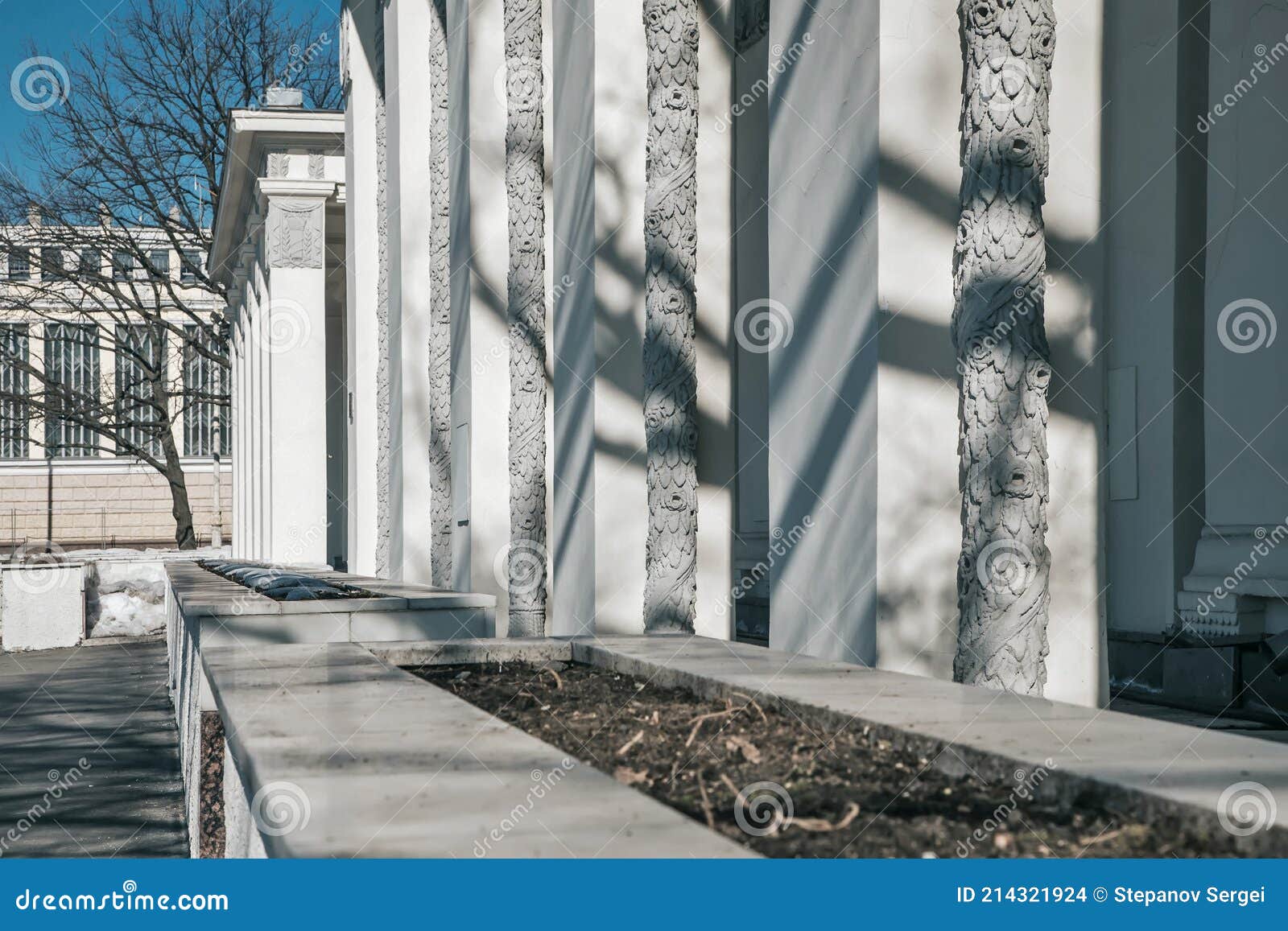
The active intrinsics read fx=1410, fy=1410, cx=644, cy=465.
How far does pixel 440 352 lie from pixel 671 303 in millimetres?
5985

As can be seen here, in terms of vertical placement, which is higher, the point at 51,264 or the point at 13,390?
the point at 51,264

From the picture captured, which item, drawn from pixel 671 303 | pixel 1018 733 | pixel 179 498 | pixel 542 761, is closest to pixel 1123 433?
pixel 671 303

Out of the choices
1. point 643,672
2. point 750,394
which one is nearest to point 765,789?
point 643,672

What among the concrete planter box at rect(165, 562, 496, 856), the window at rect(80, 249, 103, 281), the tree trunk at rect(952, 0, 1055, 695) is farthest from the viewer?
the window at rect(80, 249, 103, 281)

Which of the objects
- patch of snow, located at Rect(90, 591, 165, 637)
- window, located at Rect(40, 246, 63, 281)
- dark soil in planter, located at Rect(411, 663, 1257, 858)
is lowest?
patch of snow, located at Rect(90, 591, 165, 637)

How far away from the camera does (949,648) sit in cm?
566

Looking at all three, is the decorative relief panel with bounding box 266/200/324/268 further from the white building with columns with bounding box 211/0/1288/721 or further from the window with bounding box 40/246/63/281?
the window with bounding box 40/246/63/281

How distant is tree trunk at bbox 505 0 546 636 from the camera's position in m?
10.4

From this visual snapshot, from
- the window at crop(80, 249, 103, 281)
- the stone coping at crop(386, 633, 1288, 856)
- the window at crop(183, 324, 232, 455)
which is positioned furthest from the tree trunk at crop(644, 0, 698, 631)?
the window at crop(183, 324, 232, 455)

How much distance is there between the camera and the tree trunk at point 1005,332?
494 cm

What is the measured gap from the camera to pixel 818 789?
9.56 ft

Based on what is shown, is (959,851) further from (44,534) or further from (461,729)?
(44,534)

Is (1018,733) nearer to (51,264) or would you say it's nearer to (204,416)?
(51,264)

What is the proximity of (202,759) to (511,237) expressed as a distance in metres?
4.63
